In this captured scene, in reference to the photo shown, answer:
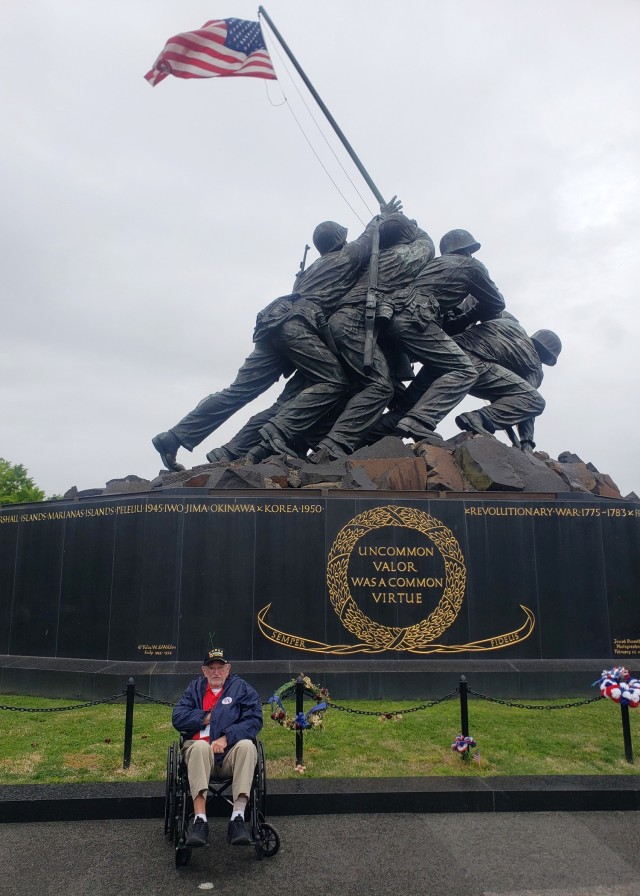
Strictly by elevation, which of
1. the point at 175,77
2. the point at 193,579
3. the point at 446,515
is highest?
the point at 175,77

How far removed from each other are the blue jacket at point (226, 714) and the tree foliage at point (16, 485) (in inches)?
1631

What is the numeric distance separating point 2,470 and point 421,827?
148ft

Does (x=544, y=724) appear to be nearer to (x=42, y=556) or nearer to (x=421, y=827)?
(x=421, y=827)

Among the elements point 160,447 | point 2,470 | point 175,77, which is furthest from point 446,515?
point 2,470

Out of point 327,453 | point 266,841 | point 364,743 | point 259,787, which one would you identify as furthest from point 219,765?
point 327,453

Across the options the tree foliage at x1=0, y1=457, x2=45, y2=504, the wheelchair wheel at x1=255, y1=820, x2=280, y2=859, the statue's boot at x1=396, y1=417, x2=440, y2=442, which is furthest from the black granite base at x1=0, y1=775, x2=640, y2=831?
the tree foliage at x1=0, y1=457, x2=45, y2=504

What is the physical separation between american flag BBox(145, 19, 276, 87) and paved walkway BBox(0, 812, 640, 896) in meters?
14.5

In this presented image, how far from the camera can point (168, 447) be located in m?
13.4

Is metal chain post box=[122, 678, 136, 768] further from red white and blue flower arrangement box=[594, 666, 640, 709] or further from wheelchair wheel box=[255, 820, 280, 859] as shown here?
red white and blue flower arrangement box=[594, 666, 640, 709]

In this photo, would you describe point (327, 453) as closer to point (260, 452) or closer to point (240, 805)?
point (260, 452)

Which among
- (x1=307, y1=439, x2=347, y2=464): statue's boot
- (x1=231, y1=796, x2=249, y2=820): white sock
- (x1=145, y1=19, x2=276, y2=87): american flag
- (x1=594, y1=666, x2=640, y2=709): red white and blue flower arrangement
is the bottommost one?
(x1=231, y1=796, x2=249, y2=820): white sock

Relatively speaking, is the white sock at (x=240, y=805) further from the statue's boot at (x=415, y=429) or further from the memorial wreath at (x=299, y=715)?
the statue's boot at (x=415, y=429)

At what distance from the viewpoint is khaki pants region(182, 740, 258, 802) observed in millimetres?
4457

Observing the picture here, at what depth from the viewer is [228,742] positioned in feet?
15.7
